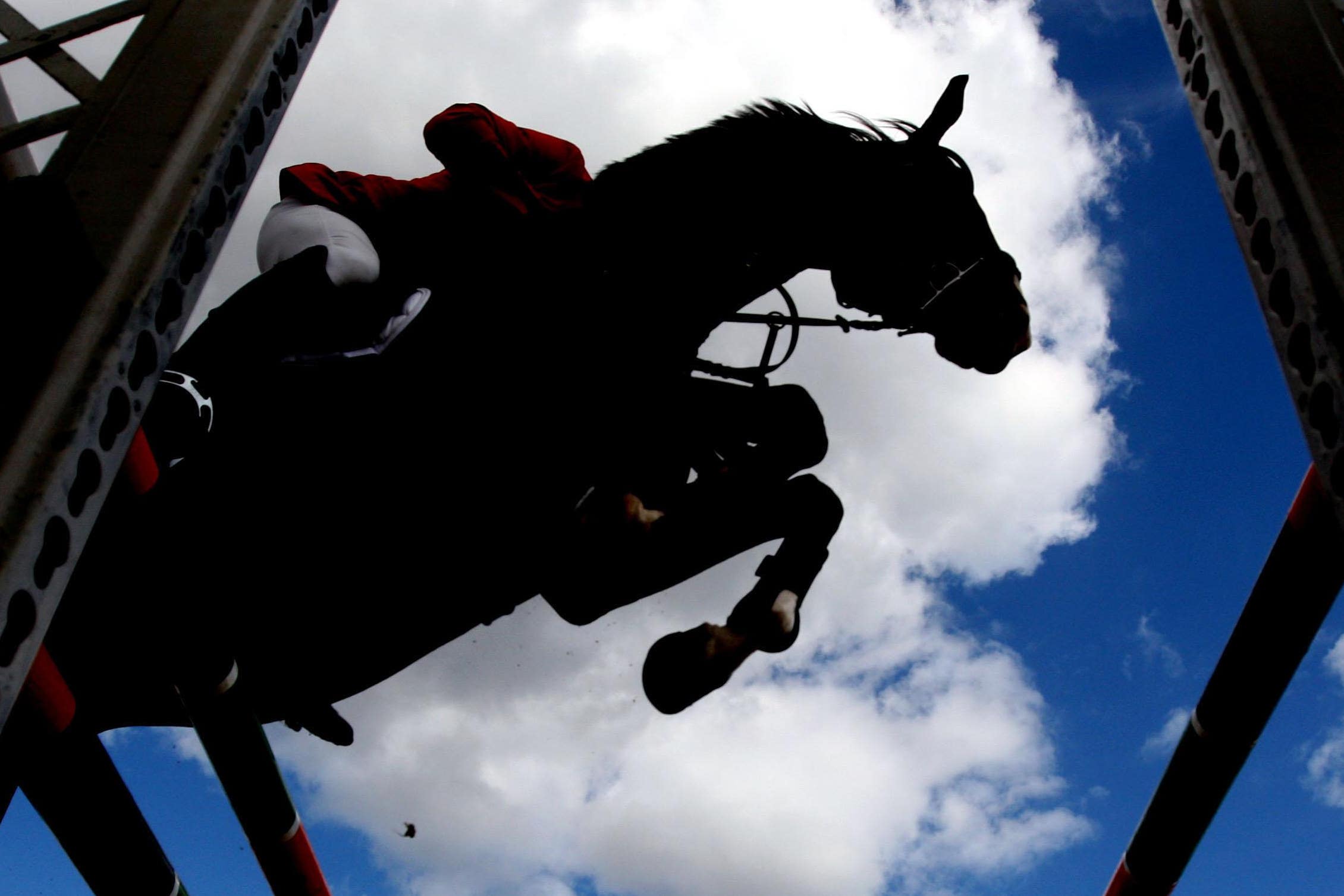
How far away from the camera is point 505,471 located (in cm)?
301

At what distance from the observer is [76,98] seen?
1.94 meters

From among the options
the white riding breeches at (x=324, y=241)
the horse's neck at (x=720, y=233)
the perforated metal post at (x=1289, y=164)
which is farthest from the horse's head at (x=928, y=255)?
the white riding breeches at (x=324, y=241)

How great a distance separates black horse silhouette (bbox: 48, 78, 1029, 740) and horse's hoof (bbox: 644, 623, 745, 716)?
1 centimetres

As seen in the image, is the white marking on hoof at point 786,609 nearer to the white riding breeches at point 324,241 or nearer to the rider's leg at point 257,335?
the rider's leg at point 257,335

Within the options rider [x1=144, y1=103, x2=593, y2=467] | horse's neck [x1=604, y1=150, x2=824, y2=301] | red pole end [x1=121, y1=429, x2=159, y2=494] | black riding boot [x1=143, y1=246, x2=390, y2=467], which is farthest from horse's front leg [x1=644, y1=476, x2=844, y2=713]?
red pole end [x1=121, y1=429, x2=159, y2=494]

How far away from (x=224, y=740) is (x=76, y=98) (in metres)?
2.68

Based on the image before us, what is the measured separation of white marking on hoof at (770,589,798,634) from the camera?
9.59ft

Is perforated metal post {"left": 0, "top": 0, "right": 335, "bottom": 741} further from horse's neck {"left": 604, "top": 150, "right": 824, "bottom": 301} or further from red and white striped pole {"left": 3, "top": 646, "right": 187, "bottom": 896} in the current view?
red and white striped pole {"left": 3, "top": 646, "right": 187, "bottom": 896}

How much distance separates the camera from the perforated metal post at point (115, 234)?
1.59 m

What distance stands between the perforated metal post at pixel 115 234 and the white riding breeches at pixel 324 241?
1.02 m

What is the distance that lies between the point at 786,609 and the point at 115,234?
191 cm

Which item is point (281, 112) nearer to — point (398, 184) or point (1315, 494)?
point (398, 184)

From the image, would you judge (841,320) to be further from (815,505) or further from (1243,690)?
(1243,690)

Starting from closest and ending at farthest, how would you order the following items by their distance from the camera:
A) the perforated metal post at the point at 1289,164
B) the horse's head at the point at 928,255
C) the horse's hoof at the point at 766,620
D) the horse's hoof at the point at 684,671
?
1. the perforated metal post at the point at 1289,164
2. the horse's hoof at the point at 684,671
3. the horse's hoof at the point at 766,620
4. the horse's head at the point at 928,255
